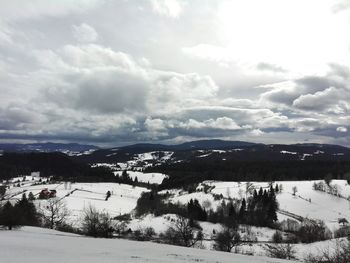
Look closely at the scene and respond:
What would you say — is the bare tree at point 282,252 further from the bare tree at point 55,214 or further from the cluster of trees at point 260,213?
the cluster of trees at point 260,213

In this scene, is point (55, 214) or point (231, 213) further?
point (231, 213)

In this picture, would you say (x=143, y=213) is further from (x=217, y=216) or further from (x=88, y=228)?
(x=88, y=228)

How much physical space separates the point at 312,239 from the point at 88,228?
52424 mm

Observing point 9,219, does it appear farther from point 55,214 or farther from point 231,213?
point 231,213

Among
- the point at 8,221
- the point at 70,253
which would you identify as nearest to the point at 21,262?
the point at 70,253

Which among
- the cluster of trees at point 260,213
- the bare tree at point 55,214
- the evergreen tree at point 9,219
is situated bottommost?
the cluster of trees at point 260,213

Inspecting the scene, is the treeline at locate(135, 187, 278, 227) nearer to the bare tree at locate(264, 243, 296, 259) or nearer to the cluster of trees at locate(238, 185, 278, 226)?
the cluster of trees at locate(238, 185, 278, 226)

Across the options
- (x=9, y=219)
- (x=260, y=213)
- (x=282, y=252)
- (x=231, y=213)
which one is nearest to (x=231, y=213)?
(x=231, y=213)

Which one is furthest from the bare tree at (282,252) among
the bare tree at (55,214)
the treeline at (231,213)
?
the treeline at (231,213)

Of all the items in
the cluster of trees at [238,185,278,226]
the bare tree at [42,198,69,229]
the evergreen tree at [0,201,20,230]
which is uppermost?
the evergreen tree at [0,201,20,230]

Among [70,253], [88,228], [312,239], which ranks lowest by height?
[312,239]

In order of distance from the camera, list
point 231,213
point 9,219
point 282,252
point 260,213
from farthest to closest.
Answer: point 260,213 < point 231,213 < point 282,252 < point 9,219

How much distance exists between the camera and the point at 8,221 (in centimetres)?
4278

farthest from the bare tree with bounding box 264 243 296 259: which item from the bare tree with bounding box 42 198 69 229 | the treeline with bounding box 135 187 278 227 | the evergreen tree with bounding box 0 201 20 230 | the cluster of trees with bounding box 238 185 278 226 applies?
the cluster of trees with bounding box 238 185 278 226
